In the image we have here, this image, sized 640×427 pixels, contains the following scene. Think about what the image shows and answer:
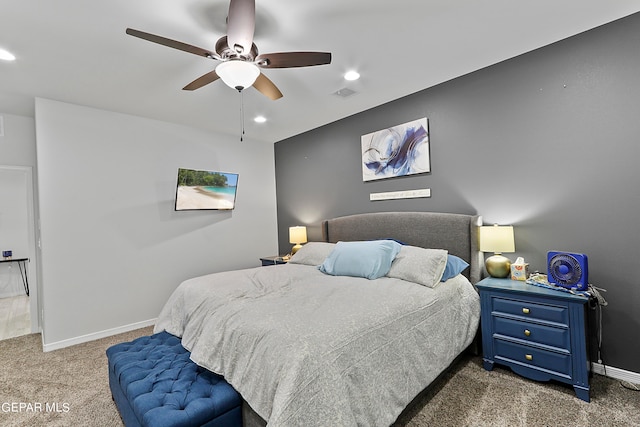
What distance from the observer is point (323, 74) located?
9.32ft

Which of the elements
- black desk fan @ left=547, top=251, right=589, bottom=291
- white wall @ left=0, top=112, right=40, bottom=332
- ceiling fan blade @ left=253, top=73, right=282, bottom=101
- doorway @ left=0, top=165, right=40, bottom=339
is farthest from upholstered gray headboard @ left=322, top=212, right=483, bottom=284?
doorway @ left=0, top=165, right=40, bottom=339

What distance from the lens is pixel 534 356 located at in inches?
87.6

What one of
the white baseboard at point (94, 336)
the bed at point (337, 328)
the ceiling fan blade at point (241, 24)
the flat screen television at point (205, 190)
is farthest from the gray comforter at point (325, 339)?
the flat screen television at point (205, 190)

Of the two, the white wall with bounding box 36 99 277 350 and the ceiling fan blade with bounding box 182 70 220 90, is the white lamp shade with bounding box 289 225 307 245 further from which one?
the ceiling fan blade with bounding box 182 70 220 90

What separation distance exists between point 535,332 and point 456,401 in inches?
31.2

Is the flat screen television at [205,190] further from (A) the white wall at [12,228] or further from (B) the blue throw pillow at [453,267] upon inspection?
(A) the white wall at [12,228]

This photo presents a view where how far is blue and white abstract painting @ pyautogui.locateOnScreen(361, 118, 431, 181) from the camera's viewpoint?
3.36 meters

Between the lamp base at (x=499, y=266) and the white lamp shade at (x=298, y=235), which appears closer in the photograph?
the lamp base at (x=499, y=266)

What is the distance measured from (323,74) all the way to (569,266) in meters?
2.55

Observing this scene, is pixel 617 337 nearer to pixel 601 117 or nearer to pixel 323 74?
pixel 601 117

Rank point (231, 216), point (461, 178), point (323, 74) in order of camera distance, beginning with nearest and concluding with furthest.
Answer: point (323, 74) → point (461, 178) → point (231, 216)

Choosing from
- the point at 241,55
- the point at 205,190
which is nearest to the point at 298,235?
the point at 205,190

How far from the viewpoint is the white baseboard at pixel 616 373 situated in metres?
2.17

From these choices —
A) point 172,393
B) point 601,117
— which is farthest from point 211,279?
point 601,117
